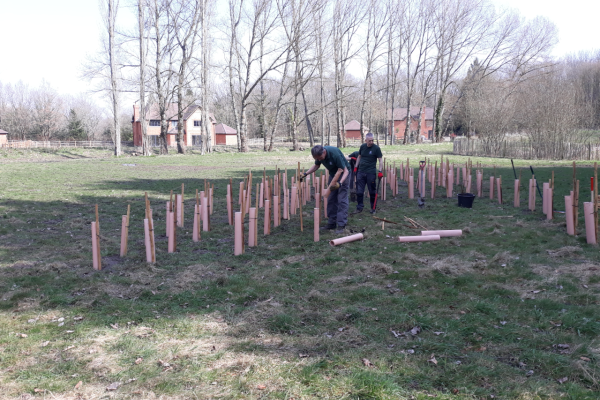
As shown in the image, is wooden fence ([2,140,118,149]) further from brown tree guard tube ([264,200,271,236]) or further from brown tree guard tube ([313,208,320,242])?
brown tree guard tube ([313,208,320,242])

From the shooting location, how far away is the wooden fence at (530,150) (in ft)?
82.2

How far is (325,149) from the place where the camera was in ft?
26.9

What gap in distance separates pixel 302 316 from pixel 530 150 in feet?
87.2

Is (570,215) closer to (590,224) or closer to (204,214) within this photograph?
(590,224)

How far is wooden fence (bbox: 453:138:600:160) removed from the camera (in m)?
25.0

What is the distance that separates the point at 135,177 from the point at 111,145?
123ft

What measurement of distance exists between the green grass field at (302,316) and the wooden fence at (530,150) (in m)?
19.9

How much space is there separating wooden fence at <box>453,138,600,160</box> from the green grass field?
19.9 metres

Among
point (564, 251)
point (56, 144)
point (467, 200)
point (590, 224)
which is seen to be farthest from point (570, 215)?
point (56, 144)

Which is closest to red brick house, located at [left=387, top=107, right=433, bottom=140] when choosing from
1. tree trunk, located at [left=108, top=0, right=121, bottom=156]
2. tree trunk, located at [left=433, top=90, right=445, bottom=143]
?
tree trunk, located at [left=433, top=90, right=445, bottom=143]

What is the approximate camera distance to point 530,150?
27234mm

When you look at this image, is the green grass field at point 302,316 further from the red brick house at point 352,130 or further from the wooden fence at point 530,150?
the red brick house at point 352,130

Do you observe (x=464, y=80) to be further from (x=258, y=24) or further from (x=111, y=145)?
(x=111, y=145)

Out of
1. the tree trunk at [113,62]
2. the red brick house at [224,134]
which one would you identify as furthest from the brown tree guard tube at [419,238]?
the red brick house at [224,134]
